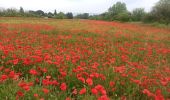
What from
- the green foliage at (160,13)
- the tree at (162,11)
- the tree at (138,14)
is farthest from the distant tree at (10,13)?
the tree at (162,11)


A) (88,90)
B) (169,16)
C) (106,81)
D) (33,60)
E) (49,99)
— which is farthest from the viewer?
(169,16)

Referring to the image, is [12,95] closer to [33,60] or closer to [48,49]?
[33,60]

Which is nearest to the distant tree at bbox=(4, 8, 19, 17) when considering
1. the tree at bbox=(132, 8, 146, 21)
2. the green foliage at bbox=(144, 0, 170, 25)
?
the tree at bbox=(132, 8, 146, 21)

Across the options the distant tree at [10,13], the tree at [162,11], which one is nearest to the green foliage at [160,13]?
the tree at [162,11]

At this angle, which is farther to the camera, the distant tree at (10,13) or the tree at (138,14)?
the tree at (138,14)

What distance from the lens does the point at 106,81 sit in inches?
Answer: 216

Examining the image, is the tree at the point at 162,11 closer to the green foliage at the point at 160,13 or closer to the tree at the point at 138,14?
the green foliage at the point at 160,13

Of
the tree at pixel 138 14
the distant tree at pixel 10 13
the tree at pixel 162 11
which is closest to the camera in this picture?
the tree at pixel 162 11

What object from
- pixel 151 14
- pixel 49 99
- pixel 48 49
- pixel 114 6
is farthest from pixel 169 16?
pixel 114 6

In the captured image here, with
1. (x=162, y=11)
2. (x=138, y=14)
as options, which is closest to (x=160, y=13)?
(x=162, y=11)

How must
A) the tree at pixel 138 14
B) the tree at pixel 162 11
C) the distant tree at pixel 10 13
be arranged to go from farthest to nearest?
the tree at pixel 138 14
the distant tree at pixel 10 13
the tree at pixel 162 11

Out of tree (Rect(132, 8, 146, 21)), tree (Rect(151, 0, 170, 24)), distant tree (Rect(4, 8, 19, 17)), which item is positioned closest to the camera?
tree (Rect(151, 0, 170, 24))

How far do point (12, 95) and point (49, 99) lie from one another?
59 cm

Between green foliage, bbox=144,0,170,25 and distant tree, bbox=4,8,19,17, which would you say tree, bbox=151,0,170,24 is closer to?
green foliage, bbox=144,0,170,25
